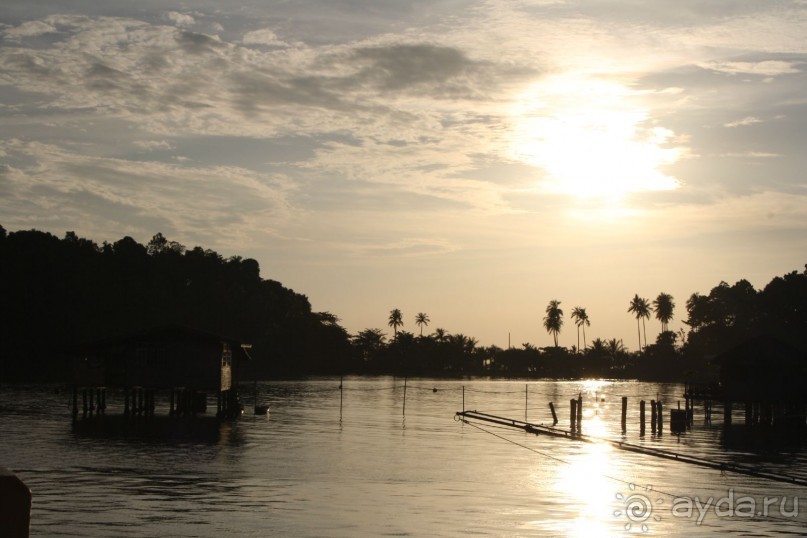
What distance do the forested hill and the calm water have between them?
62.7 meters

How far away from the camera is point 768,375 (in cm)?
7269

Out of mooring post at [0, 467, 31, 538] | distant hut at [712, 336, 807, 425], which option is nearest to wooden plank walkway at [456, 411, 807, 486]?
distant hut at [712, 336, 807, 425]

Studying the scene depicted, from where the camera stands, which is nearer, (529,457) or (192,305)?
(529,457)

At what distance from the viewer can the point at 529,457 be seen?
47.8m

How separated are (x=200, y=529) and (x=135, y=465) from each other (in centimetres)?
1596

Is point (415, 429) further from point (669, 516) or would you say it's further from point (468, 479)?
point (669, 516)

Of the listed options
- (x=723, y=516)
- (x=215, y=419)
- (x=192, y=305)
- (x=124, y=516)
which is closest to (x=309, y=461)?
(x=124, y=516)

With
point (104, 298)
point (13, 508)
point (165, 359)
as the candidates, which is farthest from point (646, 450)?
point (104, 298)

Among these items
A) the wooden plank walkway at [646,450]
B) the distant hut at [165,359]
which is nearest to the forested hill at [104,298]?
the distant hut at [165,359]

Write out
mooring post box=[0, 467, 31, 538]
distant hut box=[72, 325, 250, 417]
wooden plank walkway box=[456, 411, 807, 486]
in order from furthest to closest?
distant hut box=[72, 325, 250, 417]
wooden plank walkway box=[456, 411, 807, 486]
mooring post box=[0, 467, 31, 538]

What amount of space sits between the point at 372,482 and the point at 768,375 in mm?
47546

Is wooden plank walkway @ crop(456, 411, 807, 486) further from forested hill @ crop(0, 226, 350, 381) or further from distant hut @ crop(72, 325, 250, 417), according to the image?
forested hill @ crop(0, 226, 350, 381)

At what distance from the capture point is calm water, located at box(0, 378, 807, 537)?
2652 centimetres

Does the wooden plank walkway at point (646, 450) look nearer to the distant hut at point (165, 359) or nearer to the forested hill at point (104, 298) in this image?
the distant hut at point (165, 359)
